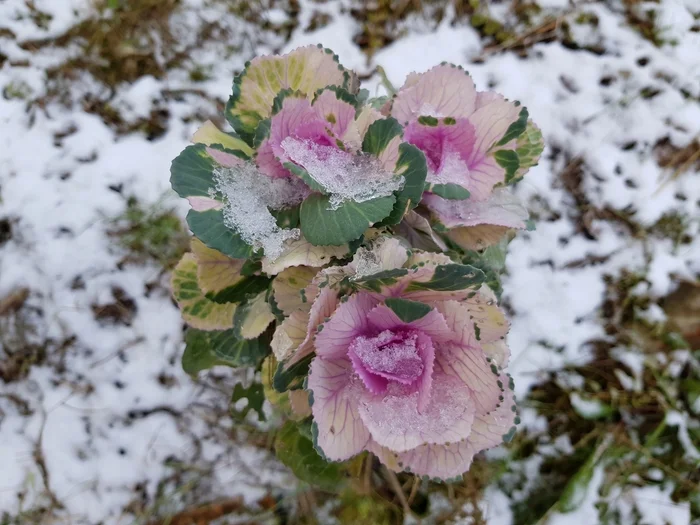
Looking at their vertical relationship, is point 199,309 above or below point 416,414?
below

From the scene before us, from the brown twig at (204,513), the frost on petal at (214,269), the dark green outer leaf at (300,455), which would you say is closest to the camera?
the frost on petal at (214,269)

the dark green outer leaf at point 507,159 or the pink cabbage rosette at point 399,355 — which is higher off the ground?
the dark green outer leaf at point 507,159

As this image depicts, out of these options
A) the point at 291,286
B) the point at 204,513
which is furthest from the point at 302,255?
the point at 204,513

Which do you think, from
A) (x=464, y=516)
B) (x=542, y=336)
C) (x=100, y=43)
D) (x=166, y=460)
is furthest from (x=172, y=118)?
(x=464, y=516)

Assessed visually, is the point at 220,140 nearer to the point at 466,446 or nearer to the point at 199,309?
the point at 199,309

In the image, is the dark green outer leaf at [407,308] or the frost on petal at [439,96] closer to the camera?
the dark green outer leaf at [407,308]

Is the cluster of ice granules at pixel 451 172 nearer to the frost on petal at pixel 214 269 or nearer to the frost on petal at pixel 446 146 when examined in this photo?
the frost on petal at pixel 446 146

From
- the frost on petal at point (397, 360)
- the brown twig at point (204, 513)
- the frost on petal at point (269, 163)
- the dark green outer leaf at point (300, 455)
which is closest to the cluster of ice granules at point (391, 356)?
the frost on petal at point (397, 360)

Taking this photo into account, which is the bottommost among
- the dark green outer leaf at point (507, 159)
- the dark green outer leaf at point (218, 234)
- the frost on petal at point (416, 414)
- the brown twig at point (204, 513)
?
the brown twig at point (204, 513)
